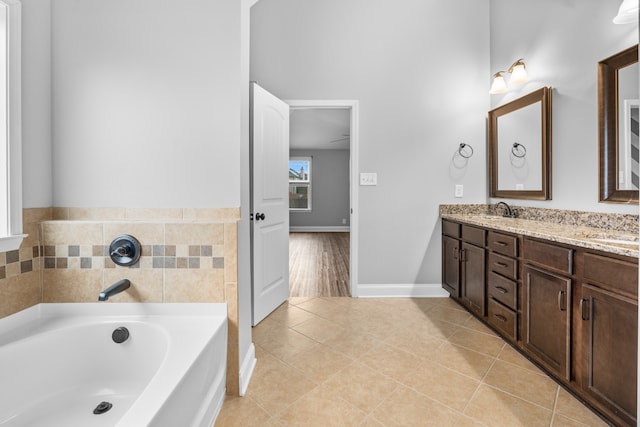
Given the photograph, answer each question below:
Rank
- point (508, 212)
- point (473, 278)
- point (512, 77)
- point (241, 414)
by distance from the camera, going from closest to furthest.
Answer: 1. point (241, 414)
2. point (473, 278)
3. point (512, 77)
4. point (508, 212)

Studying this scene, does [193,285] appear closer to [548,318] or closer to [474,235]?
[548,318]

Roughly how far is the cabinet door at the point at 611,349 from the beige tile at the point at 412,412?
0.64 meters

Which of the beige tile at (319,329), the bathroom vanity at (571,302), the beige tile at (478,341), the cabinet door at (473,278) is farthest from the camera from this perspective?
the cabinet door at (473,278)

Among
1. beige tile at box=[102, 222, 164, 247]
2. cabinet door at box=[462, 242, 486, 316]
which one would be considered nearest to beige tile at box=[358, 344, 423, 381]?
cabinet door at box=[462, 242, 486, 316]

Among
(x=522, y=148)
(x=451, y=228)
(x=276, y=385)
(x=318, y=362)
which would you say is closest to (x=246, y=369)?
(x=276, y=385)

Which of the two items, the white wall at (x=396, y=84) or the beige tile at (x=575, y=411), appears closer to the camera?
the beige tile at (x=575, y=411)

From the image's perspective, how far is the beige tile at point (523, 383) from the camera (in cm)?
153

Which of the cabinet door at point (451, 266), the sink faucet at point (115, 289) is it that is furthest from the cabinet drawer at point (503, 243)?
the sink faucet at point (115, 289)

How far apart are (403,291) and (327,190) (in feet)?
19.0

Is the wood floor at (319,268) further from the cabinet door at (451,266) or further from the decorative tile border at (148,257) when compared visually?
the decorative tile border at (148,257)

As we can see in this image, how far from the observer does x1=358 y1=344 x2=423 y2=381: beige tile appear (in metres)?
1.75

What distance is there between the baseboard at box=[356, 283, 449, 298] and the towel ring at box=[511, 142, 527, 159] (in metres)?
1.41

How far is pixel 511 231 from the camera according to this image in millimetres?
1963

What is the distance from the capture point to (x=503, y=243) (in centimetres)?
204
